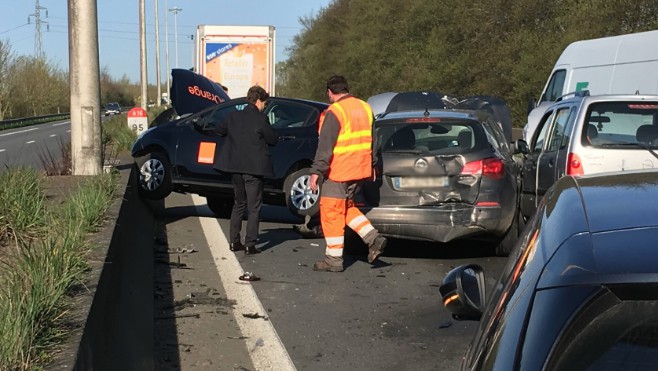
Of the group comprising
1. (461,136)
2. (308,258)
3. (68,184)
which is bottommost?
(308,258)

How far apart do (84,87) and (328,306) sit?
17.4 ft

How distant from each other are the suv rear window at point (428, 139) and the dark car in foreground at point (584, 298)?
241 inches

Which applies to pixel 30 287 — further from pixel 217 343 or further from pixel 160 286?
pixel 160 286

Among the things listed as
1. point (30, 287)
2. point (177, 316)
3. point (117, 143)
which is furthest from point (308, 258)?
point (117, 143)

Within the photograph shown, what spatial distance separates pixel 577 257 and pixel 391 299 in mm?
5294

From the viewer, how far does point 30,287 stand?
404 cm

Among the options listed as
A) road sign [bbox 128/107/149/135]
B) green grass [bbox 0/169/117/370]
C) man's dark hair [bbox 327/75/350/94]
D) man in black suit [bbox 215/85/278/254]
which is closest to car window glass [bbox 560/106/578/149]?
man's dark hair [bbox 327/75/350/94]

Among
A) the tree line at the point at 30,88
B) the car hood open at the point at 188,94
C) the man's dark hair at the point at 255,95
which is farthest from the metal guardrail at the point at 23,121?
the man's dark hair at the point at 255,95

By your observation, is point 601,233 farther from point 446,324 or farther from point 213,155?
point 213,155

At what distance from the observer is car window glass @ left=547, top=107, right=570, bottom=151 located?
365 inches

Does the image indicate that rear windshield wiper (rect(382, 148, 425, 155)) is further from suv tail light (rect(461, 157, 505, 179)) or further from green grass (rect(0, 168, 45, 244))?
green grass (rect(0, 168, 45, 244))

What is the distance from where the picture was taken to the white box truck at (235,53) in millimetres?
22359

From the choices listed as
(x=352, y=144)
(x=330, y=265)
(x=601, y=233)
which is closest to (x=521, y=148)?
(x=352, y=144)

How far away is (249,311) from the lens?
6766 millimetres
